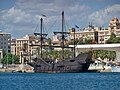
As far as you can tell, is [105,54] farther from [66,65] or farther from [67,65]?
[66,65]

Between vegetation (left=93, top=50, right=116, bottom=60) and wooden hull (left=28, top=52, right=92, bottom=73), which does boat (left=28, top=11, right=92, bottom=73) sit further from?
vegetation (left=93, top=50, right=116, bottom=60)

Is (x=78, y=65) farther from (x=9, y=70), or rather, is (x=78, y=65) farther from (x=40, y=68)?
(x=9, y=70)

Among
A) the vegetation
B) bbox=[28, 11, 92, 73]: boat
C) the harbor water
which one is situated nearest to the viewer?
the harbor water

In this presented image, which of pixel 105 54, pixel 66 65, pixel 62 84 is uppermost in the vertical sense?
pixel 105 54

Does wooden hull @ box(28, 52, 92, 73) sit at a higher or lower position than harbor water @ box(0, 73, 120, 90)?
higher

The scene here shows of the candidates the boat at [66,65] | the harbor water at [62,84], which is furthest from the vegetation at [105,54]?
the harbor water at [62,84]

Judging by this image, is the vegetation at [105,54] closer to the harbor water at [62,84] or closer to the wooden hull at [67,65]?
the wooden hull at [67,65]

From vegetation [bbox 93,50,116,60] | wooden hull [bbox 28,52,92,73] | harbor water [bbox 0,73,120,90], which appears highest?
vegetation [bbox 93,50,116,60]

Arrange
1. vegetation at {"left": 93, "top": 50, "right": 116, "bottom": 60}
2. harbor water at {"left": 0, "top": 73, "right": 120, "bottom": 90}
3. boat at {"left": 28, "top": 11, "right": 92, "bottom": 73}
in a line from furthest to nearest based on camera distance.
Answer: vegetation at {"left": 93, "top": 50, "right": 116, "bottom": 60} → boat at {"left": 28, "top": 11, "right": 92, "bottom": 73} → harbor water at {"left": 0, "top": 73, "right": 120, "bottom": 90}

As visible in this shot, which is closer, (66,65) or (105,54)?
(66,65)

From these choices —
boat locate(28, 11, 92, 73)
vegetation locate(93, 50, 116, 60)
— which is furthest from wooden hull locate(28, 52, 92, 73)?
vegetation locate(93, 50, 116, 60)

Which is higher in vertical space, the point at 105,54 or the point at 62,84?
the point at 105,54

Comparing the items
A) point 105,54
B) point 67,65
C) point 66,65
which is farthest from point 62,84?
point 105,54

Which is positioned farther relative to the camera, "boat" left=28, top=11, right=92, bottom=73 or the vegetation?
the vegetation
